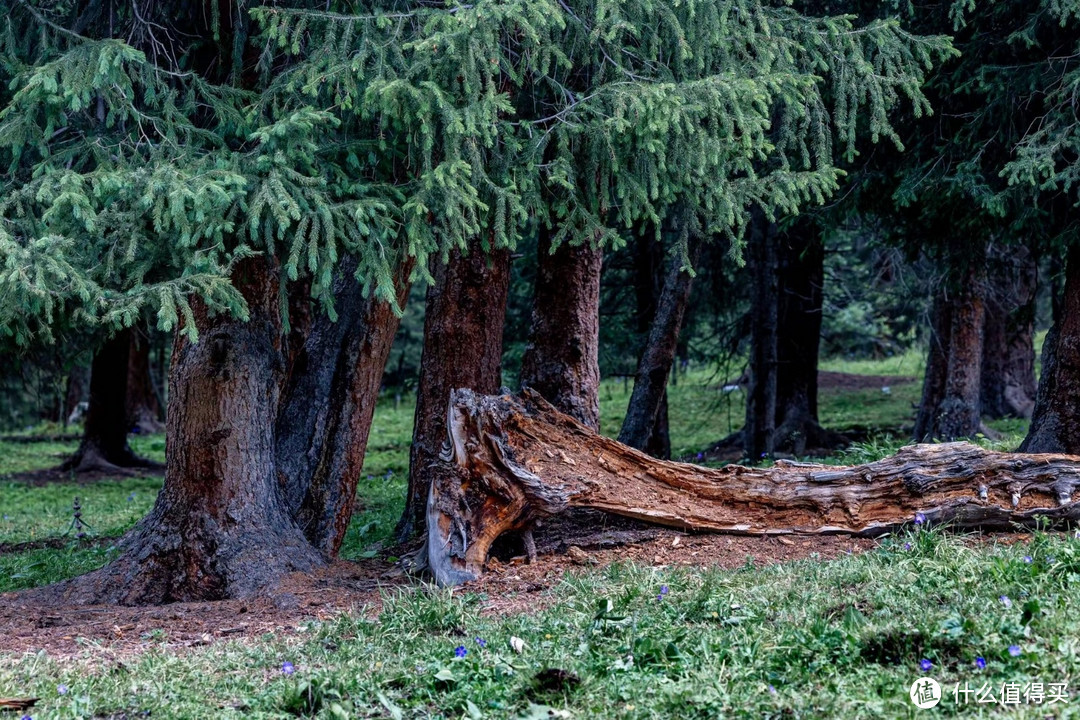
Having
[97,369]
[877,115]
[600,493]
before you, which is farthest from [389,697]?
[97,369]

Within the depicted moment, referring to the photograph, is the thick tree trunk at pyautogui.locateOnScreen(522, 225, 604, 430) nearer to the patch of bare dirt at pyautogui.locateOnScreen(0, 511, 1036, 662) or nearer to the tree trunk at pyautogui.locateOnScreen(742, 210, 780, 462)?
the patch of bare dirt at pyautogui.locateOnScreen(0, 511, 1036, 662)

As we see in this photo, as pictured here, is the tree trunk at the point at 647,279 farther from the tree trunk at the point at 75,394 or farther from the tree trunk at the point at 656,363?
the tree trunk at the point at 75,394

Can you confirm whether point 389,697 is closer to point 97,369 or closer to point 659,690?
point 659,690

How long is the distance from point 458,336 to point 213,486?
A: 244cm

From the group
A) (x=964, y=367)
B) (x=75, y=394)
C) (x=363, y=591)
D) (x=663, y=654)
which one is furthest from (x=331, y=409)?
(x=75, y=394)

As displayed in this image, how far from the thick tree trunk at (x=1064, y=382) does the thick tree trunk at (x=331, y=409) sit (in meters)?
5.89

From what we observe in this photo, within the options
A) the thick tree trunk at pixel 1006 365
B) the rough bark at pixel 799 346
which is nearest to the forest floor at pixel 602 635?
the rough bark at pixel 799 346

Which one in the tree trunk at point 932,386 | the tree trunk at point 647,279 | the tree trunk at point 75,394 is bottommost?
the tree trunk at point 75,394

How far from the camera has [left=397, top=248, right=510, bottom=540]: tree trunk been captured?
8.52 metres

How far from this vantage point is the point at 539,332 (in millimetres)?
8852

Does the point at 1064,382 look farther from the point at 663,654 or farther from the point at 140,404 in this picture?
the point at 140,404

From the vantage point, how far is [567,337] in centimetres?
877

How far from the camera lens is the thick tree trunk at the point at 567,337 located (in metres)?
8.77

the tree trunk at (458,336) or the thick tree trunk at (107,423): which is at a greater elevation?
the tree trunk at (458,336)
